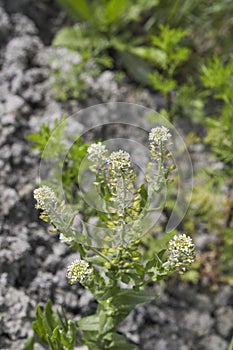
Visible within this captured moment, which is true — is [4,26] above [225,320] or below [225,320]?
above

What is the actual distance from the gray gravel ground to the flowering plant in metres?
0.27

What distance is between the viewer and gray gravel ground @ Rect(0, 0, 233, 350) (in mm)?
2016

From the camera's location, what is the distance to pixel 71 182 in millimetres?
1968

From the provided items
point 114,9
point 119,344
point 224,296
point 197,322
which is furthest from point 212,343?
point 114,9

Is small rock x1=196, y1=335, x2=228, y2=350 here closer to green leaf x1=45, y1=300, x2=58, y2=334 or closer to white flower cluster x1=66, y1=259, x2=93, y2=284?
green leaf x1=45, y1=300, x2=58, y2=334

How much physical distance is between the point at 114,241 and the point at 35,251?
0.60 meters

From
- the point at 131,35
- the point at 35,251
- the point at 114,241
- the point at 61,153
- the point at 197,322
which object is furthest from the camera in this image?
the point at 131,35

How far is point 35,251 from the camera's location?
6.97 feet

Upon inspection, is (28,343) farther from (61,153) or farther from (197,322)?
(197,322)

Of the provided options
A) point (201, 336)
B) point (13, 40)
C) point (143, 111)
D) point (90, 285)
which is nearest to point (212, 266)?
point (201, 336)

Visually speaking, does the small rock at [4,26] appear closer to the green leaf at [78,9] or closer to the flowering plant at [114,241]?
the green leaf at [78,9]

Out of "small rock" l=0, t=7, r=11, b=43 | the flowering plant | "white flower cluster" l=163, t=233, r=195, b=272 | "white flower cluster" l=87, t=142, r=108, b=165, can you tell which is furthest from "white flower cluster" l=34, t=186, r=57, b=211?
"small rock" l=0, t=7, r=11, b=43

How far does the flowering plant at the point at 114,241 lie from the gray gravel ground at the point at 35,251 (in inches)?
10.6

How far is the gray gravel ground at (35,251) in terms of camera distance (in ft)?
6.61
